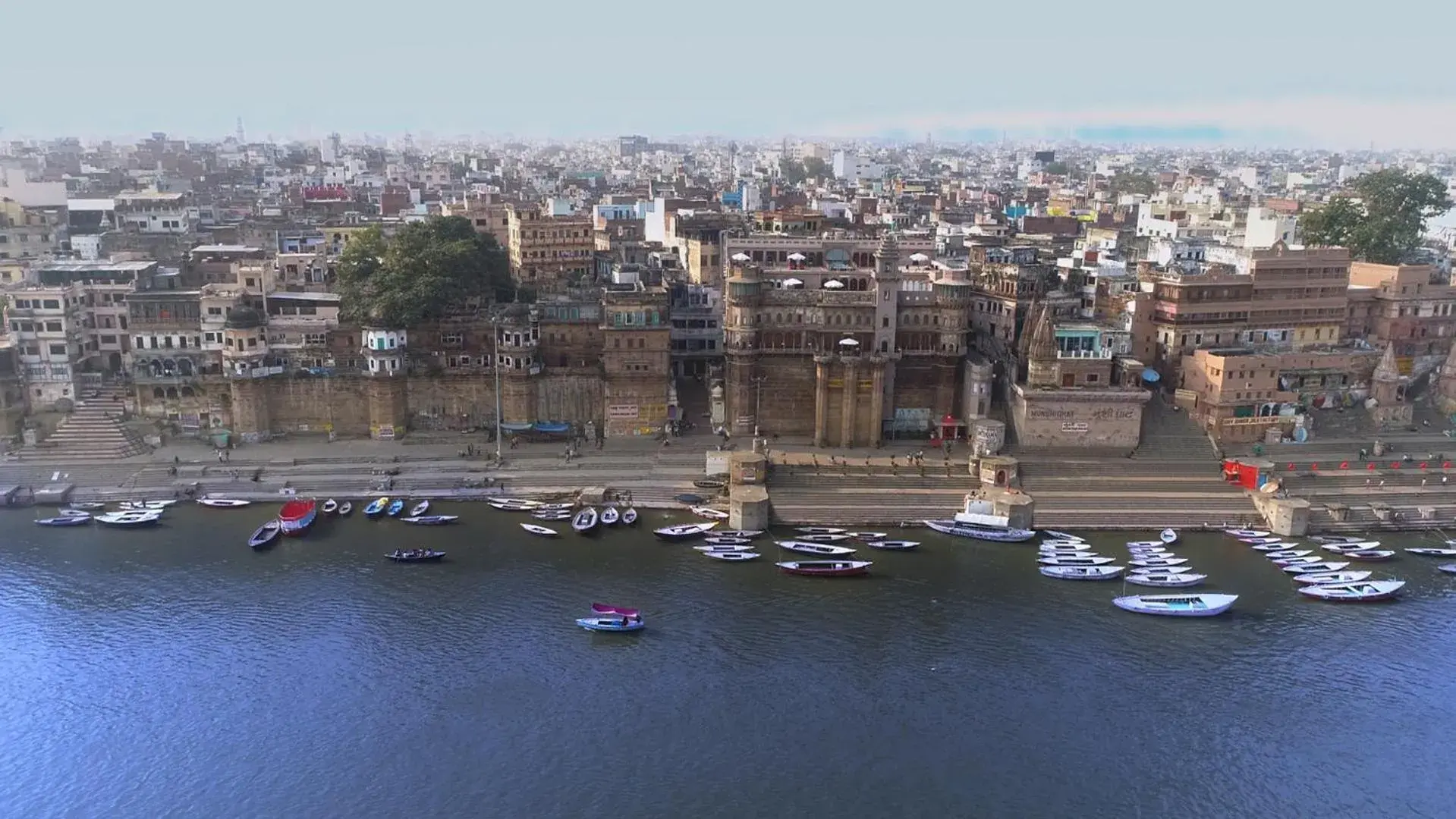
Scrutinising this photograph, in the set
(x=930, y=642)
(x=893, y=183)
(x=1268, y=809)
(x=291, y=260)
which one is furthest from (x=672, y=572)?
(x=893, y=183)

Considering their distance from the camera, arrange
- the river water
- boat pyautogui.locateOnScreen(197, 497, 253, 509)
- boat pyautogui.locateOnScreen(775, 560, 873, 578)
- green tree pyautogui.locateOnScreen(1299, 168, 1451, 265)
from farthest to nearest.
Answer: green tree pyautogui.locateOnScreen(1299, 168, 1451, 265), boat pyautogui.locateOnScreen(197, 497, 253, 509), boat pyautogui.locateOnScreen(775, 560, 873, 578), the river water

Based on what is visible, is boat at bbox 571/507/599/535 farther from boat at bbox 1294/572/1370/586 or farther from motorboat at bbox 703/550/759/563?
boat at bbox 1294/572/1370/586

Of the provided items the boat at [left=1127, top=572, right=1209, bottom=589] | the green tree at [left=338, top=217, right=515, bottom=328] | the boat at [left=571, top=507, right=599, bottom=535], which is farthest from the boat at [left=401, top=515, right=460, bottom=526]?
the boat at [left=1127, top=572, right=1209, bottom=589]

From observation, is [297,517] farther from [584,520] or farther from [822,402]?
[822,402]

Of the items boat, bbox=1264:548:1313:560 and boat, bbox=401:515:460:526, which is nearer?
boat, bbox=1264:548:1313:560

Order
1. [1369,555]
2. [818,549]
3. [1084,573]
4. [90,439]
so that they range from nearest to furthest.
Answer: [1084,573] < [818,549] < [1369,555] < [90,439]

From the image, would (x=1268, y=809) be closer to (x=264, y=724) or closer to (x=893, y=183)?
(x=264, y=724)

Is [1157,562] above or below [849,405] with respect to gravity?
below

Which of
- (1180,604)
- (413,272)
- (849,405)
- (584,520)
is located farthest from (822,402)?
(413,272)
